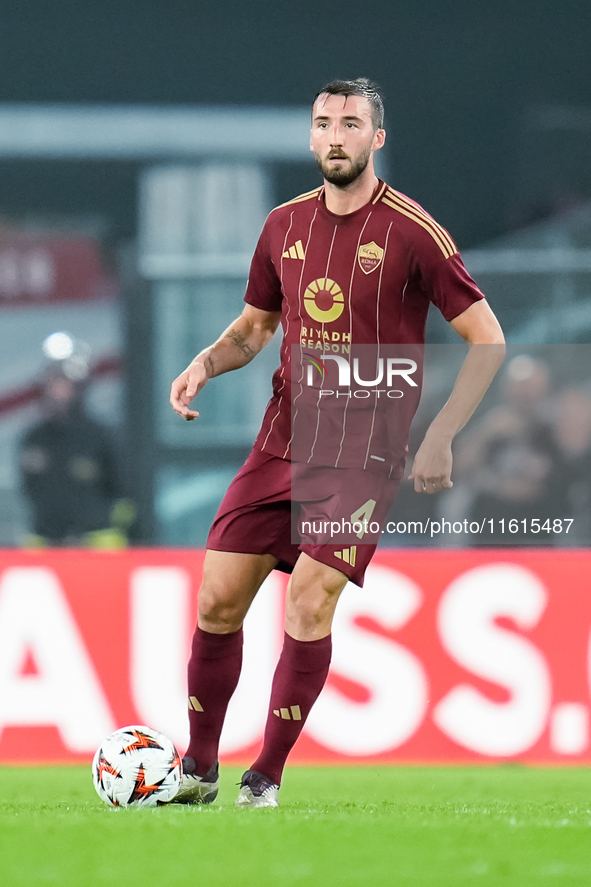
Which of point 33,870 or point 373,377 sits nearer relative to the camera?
point 33,870

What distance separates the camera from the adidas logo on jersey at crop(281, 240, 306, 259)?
348cm

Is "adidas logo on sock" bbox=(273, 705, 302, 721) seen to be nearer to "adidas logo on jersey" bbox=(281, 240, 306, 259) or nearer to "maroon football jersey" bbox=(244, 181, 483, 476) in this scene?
"maroon football jersey" bbox=(244, 181, 483, 476)

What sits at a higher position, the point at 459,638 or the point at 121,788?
the point at 121,788

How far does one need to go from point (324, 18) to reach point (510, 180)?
1.86m

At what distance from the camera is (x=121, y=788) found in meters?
3.32

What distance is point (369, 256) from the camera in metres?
3.40

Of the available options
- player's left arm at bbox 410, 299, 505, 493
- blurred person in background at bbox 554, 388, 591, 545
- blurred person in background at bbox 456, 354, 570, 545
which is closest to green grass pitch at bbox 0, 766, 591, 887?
player's left arm at bbox 410, 299, 505, 493

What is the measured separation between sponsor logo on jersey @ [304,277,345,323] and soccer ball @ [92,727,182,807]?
3.87 feet

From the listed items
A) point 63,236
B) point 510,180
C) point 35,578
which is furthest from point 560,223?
point 35,578

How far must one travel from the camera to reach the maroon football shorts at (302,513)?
3.37 metres

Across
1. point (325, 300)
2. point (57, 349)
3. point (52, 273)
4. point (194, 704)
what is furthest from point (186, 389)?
point (52, 273)

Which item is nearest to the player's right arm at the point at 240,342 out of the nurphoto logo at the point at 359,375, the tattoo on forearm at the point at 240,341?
the tattoo on forearm at the point at 240,341

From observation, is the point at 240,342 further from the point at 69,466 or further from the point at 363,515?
the point at 69,466

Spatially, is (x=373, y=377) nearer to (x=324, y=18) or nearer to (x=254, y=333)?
(x=254, y=333)
